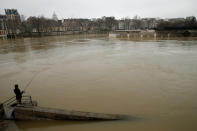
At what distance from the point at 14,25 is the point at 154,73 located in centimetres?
8508

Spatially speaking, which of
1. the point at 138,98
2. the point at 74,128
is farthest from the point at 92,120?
the point at 138,98

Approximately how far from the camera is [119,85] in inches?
449

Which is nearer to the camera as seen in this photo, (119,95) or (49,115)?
(49,115)

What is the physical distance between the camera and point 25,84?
12.2 metres

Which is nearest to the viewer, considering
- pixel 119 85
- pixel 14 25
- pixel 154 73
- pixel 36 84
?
pixel 119 85

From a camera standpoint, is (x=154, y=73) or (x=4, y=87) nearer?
(x=4, y=87)

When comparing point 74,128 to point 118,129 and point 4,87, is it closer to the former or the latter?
point 118,129

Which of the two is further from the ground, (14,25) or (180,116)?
(14,25)

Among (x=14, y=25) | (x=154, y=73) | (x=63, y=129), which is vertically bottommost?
(x=63, y=129)

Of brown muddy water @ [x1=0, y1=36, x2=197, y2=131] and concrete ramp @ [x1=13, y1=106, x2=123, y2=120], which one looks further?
concrete ramp @ [x1=13, y1=106, x2=123, y2=120]

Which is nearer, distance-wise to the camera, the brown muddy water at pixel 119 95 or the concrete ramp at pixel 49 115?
the brown muddy water at pixel 119 95

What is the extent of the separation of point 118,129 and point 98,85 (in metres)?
4.81

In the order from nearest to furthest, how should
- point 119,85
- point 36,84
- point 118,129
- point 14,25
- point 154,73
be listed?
point 118,129 → point 119,85 → point 36,84 → point 154,73 → point 14,25

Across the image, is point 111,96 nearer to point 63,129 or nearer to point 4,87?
point 63,129
